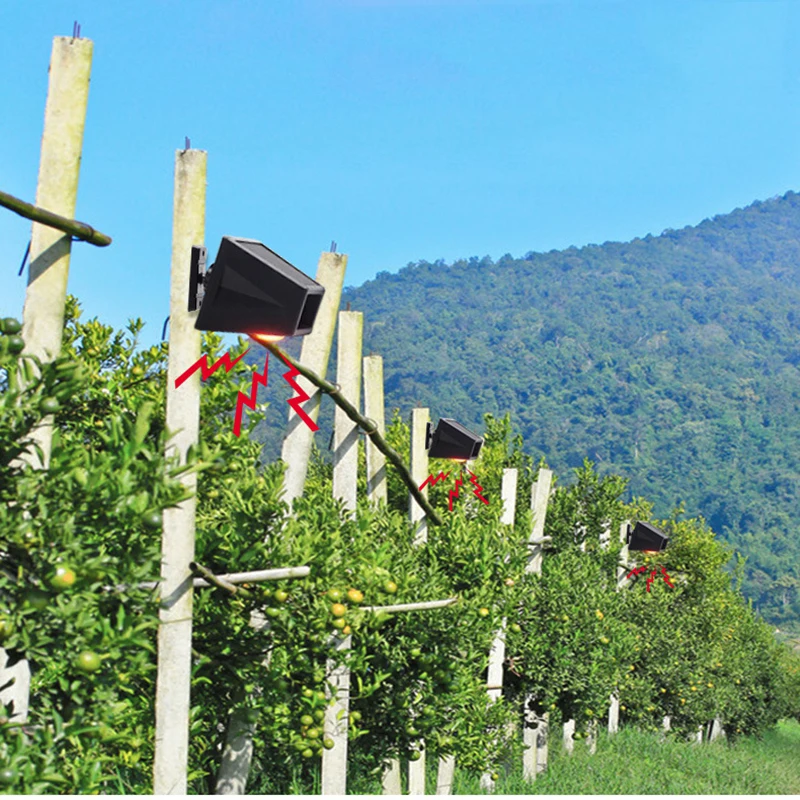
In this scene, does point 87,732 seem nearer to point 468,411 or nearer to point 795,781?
point 795,781

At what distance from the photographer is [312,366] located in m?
9.19

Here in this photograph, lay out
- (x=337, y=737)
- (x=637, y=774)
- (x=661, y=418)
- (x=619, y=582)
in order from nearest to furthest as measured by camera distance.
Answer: (x=337, y=737) < (x=637, y=774) < (x=619, y=582) < (x=661, y=418)

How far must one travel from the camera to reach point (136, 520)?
498 cm

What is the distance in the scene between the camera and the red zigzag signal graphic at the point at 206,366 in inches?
269

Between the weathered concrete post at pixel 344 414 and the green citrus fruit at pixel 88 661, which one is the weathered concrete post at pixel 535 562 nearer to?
the weathered concrete post at pixel 344 414

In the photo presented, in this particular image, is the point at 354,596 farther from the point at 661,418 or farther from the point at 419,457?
the point at 661,418

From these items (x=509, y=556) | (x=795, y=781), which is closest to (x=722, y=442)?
(x=795, y=781)

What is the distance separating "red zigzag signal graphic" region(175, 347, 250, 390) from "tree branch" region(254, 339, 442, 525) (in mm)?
426

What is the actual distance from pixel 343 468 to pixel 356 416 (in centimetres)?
68

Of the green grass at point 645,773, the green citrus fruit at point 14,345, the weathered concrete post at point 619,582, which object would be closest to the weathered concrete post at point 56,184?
the green citrus fruit at point 14,345

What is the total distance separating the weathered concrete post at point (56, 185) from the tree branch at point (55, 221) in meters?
0.10

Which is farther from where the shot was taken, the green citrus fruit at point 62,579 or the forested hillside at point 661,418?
the forested hillside at point 661,418

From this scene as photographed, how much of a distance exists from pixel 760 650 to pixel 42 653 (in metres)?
38.3

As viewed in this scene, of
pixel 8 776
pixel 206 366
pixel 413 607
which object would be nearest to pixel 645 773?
pixel 413 607
